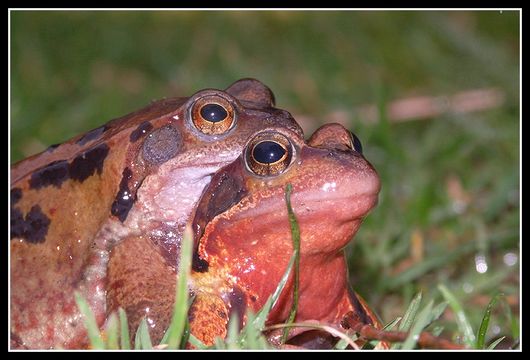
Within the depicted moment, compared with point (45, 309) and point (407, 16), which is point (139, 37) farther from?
point (45, 309)

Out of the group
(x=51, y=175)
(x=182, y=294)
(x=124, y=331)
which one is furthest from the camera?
(x=51, y=175)

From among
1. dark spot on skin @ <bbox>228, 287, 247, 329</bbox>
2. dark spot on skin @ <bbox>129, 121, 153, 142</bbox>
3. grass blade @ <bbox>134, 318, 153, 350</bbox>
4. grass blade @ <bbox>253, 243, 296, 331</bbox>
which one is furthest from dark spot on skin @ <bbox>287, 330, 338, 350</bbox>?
dark spot on skin @ <bbox>129, 121, 153, 142</bbox>

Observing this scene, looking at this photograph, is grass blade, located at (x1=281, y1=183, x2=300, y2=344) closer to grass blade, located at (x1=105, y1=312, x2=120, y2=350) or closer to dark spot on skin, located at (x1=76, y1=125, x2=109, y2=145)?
grass blade, located at (x1=105, y1=312, x2=120, y2=350)

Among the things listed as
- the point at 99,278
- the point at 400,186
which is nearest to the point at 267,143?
the point at 99,278

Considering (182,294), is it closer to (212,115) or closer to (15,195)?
(212,115)

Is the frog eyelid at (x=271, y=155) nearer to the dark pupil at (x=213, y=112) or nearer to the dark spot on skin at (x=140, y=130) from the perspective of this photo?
the dark pupil at (x=213, y=112)

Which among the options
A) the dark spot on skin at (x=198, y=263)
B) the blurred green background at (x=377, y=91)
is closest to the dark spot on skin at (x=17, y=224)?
the dark spot on skin at (x=198, y=263)

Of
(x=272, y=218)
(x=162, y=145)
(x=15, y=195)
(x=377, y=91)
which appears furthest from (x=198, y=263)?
(x=377, y=91)
